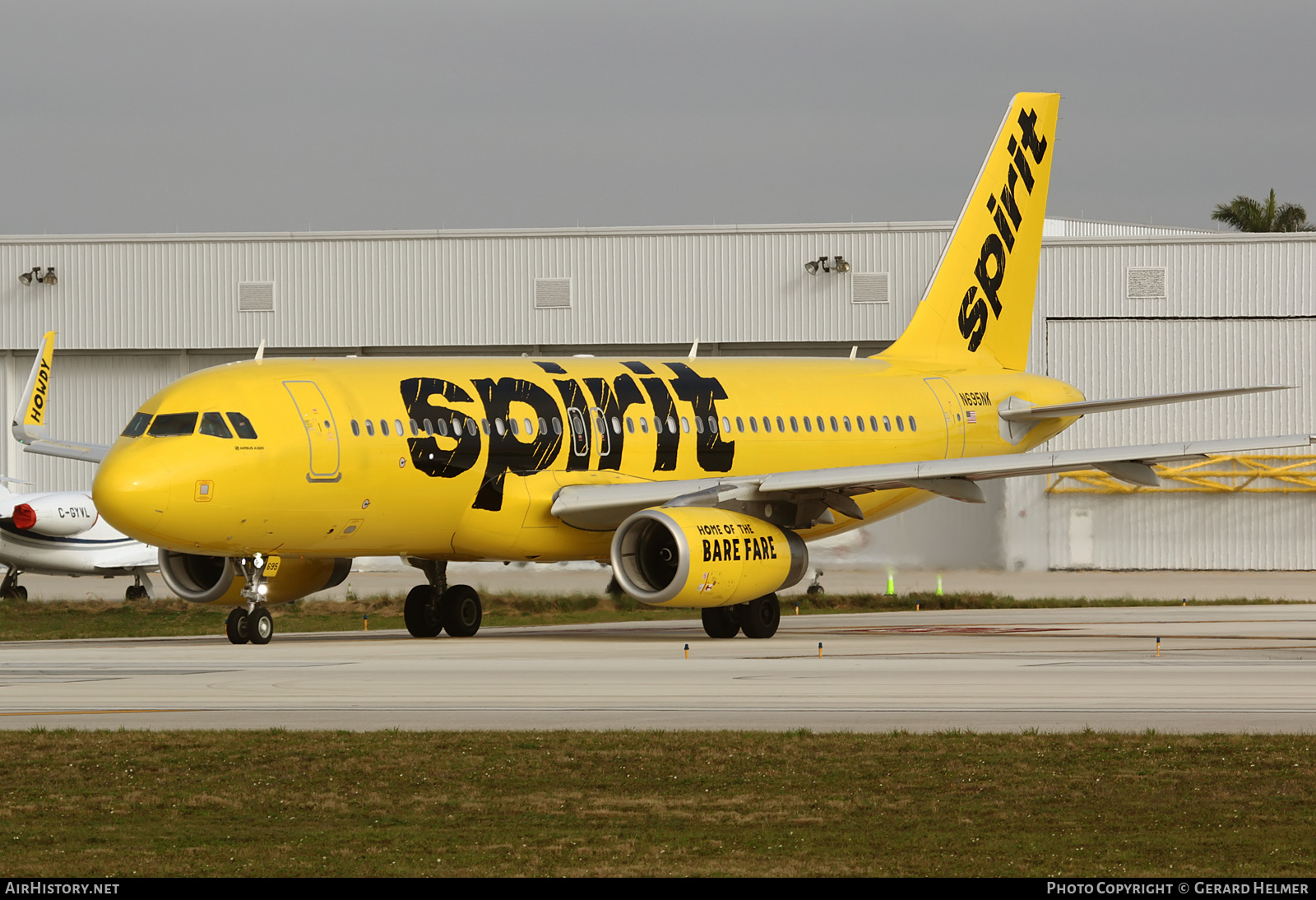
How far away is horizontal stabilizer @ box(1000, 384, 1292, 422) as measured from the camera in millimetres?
32500

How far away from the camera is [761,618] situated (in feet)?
95.1

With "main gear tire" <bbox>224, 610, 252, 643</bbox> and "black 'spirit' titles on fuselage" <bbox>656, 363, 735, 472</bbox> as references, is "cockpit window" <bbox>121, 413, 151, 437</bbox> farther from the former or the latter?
"black 'spirit' titles on fuselage" <bbox>656, 363, 735, 472</bbox>

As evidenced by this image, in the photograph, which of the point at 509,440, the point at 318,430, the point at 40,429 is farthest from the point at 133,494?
the point at 40,429

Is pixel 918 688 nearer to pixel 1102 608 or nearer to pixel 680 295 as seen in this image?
pixel 1102 608

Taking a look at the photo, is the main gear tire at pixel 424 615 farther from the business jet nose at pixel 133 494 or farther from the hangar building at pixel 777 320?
the hangar building at pixel 777 320

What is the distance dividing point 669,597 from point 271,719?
1030cm

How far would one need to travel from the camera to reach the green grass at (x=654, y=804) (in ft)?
33.4

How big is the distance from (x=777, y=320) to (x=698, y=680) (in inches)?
1314

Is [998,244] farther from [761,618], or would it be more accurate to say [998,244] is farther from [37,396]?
[37,396]

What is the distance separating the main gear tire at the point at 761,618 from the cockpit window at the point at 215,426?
8322mm

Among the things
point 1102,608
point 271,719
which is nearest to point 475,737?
point 271,719

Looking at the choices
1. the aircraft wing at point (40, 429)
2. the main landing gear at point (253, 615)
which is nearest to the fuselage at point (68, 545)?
the aircraft wing at point (40, 429)

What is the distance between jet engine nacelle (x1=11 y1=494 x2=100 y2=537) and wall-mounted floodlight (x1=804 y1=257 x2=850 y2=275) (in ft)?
68.0

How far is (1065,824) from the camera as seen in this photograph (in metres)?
11.2
